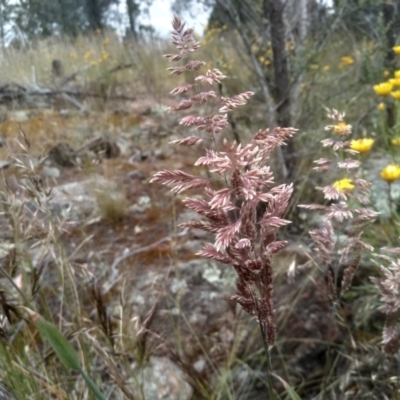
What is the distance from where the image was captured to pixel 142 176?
2.46 metres

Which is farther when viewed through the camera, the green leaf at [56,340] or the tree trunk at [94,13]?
the tree trunk at [94,13]

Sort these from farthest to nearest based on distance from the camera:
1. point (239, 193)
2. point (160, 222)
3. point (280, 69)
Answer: point (160, 222), point (280, 69), point (239, 193)

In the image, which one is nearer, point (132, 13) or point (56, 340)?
point (56, 340)

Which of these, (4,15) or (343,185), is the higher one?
(4,15)

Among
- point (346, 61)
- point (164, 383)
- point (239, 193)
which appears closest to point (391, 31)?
point (346, 61)

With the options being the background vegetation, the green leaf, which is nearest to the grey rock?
the background vegetation

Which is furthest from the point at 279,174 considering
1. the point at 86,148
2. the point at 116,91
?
the point at 116,91

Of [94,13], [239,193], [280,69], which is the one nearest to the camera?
[239,193]

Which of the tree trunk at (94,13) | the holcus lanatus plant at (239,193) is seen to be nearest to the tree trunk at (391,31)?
the tree trunk at (94,13)

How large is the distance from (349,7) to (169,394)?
5.37ft

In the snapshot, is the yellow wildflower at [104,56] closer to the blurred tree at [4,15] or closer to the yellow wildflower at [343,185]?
the blurred tree at [4,15]

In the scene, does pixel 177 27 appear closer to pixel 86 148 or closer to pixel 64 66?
pixel 86 148

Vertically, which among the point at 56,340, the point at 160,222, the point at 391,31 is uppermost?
the point at 391,31

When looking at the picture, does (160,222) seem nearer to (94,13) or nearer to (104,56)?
(94,13)
